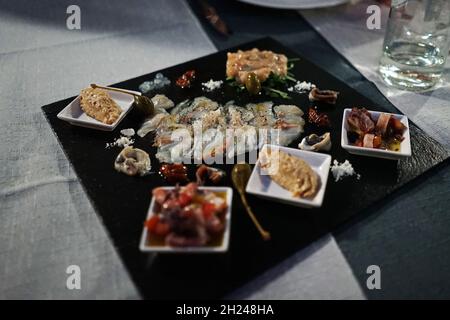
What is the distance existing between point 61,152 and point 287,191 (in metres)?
1.15

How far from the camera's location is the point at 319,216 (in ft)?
5.98

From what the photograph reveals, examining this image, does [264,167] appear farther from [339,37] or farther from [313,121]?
[339,37]

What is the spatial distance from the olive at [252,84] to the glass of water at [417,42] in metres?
0.85

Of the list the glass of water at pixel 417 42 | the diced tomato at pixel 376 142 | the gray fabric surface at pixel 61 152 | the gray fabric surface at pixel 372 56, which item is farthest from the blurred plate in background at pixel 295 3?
the diced tomato at pixel 376 142

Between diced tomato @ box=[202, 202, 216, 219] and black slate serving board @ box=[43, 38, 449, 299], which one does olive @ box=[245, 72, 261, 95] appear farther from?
diced tomato @ box=[202, 202, 216, 219]

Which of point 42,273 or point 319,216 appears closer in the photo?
point 42,273

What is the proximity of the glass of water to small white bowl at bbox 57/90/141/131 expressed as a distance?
155 centimetres

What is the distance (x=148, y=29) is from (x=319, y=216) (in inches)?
85.1

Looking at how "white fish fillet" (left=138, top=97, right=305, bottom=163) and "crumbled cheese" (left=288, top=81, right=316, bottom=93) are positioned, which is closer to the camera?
"white fish fillet" (left=138, top=97, right=305, bottom=163)

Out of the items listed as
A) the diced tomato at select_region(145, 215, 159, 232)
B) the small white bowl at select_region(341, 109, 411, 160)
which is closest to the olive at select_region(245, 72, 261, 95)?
the small white bowl at select_region(341, 109, 411, 160)

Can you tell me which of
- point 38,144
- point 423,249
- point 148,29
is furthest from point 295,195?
point 148,29

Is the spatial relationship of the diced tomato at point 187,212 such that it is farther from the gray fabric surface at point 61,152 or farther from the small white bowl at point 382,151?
the small white bowl at point 382,151

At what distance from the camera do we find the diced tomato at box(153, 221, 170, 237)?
1.64 metres

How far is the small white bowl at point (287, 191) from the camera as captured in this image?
182cm
